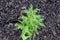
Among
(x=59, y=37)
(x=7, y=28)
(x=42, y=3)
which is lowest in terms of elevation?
(x=59, y=37)

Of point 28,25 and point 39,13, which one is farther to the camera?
point 39,13

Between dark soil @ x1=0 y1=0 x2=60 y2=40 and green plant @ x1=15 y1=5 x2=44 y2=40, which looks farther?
dark soil @ x1=0 y1=0 x2=60 y2=40

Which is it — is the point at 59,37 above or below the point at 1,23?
below

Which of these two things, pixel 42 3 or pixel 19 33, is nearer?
pixel 19 33

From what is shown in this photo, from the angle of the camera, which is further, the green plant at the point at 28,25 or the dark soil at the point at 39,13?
the dark soil at the point at 39,13

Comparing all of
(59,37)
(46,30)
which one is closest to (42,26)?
(46,30)

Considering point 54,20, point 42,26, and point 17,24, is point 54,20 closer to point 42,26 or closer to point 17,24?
point 42,26

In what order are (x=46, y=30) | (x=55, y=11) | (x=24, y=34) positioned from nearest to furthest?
(x=24, y=34) < (x=46, y=30) < (x=55, y=11)

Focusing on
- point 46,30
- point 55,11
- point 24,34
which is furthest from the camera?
point 55,11
